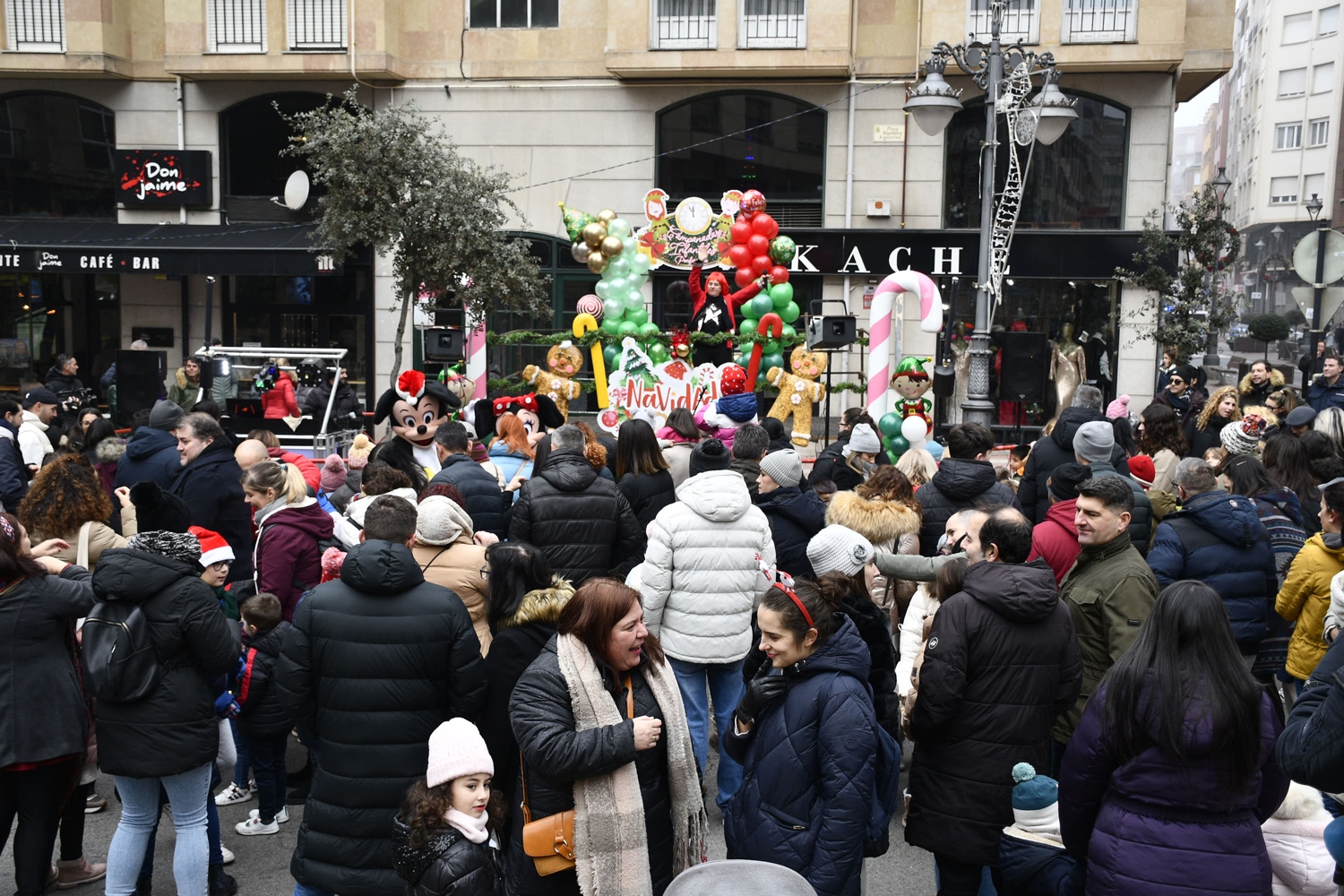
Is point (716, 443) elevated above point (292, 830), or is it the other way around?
point (716, 443)

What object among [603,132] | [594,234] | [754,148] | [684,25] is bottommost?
[594,234]

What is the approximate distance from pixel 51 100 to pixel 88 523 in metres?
19.4

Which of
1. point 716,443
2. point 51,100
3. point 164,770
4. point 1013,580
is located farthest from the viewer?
point 51,100

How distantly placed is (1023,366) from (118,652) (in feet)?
31.3

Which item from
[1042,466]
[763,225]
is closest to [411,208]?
[763,225]

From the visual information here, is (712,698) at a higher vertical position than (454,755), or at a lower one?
lower

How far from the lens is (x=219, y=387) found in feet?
48.1

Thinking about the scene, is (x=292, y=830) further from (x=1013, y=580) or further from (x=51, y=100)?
(x=51, y=100)

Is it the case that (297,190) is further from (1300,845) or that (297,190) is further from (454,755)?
(1300,845)

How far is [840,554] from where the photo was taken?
5145 millimetres

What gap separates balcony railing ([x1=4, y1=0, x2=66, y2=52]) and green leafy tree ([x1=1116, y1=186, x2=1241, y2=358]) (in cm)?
1849

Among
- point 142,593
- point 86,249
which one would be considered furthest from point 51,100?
point 142,593

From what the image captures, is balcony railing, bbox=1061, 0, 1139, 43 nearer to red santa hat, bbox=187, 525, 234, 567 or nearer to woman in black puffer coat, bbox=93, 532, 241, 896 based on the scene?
red santa hat, bbox=187, 525, 234, 567

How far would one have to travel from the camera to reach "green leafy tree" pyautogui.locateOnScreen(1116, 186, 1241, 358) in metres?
18.4
